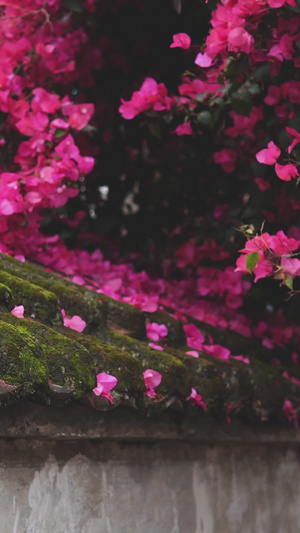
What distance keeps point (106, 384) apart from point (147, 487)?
0.76m

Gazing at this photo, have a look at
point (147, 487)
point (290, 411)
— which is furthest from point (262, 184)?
point (147, 487)

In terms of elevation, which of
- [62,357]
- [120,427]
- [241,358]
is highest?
[62,357]

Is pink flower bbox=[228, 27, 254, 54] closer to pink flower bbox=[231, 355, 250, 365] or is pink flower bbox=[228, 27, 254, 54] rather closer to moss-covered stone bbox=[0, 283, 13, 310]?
moss-covered stone bbox=[0, 283, 13, 310]

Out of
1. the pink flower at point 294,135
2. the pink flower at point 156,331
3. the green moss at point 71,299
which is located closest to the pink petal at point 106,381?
the green moss at point 71,299

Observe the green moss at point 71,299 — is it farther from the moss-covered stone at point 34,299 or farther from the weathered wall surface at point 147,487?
the weathered wall surface at point 147,487

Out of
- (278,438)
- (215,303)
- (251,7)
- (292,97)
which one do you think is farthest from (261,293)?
(251,7)

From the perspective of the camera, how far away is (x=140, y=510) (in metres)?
3.15

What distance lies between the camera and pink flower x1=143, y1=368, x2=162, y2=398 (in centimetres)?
290

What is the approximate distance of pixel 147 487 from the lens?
3213 mm

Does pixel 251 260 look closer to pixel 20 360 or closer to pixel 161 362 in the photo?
pixel 161 362

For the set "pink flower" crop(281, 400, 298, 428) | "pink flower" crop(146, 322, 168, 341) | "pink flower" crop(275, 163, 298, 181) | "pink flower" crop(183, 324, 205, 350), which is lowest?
"pink flower" crop(281, 400, 298, 428)

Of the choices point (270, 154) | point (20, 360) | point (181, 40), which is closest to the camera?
point (20, 360)

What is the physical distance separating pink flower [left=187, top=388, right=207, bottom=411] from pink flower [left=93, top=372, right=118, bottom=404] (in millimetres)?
532

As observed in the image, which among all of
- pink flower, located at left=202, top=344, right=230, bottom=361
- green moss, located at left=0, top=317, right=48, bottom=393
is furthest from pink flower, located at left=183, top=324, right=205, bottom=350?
green moss, located at left=0, top=317, right=48, bottom=393
